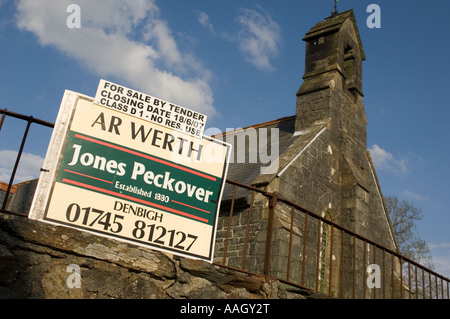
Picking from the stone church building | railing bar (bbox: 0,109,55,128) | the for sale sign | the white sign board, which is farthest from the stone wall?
the stone church building

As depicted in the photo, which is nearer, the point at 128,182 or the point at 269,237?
the point at 128,182

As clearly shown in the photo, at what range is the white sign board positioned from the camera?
166 inches

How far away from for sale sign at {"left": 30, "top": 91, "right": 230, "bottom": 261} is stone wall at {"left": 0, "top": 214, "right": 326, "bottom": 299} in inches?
4.5

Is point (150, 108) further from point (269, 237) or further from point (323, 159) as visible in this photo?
point (323, 159)

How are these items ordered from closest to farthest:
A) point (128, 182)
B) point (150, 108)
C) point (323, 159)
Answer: point (128, 182)
point (150, 108)
point (323, 159)

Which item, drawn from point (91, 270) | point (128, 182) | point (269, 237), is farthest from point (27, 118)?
point (269, 237)

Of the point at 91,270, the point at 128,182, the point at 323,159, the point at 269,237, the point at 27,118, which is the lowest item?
the point at 91,270

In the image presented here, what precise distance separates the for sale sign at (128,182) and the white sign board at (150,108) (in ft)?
0.19

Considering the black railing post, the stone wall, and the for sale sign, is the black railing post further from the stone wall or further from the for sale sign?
the for sale sign

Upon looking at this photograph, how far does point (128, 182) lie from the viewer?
4.07m

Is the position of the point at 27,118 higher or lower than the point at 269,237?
higher

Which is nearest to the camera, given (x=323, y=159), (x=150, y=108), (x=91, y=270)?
(x=91, y=270)

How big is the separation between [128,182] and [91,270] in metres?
0.85

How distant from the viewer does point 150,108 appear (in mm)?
4391
